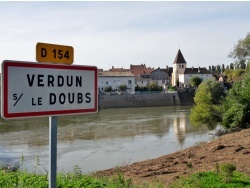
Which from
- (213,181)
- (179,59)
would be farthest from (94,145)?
(179,59)

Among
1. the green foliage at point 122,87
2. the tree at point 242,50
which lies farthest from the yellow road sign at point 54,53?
the green foliage at point 122,87

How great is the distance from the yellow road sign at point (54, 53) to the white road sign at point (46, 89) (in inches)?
1.7

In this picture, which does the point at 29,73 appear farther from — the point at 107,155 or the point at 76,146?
the point at 76,146

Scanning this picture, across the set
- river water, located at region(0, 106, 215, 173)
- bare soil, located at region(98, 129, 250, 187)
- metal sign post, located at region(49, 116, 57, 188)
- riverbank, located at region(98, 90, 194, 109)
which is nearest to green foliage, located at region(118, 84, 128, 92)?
riverbank, located at region(98, 90, 194, 109)

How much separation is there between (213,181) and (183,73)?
296 feet

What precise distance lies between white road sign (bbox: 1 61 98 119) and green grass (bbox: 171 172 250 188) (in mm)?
4632

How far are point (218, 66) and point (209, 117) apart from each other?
358 ft

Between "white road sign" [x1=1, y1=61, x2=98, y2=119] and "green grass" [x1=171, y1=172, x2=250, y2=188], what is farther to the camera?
"green grass" [x1=171, y1=172, x2=250, y2=188]

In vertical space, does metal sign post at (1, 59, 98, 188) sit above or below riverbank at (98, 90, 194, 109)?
above

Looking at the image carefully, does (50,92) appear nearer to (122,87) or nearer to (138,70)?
(122,87)

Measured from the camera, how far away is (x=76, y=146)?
72.6 ft

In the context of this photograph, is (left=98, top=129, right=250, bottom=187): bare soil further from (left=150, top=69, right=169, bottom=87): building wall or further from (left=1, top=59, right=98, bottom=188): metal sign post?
(left=150, top=69, right=169, bottom=87): building wall

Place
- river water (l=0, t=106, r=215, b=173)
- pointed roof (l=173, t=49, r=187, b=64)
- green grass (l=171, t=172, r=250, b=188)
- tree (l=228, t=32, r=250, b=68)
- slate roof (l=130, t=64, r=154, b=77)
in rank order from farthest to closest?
slate roof (l=130, t=64, r=154, b=77)
pointed roof (l=173, t=49, r=187, b=64)
tree (l=228, t=32, r=250, b=68)
river water (l=0, t=106, r=215, b=173)
green grass (l=171, t=172, r=250, b=188)

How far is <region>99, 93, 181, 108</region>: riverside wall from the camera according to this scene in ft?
217
